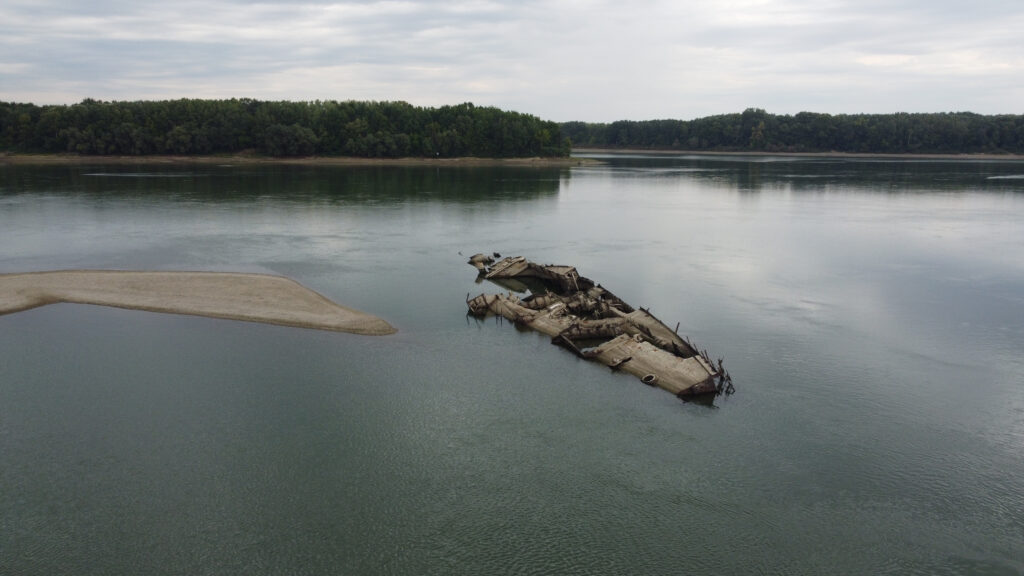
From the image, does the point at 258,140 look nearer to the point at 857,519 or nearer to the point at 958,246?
the point at 958,246

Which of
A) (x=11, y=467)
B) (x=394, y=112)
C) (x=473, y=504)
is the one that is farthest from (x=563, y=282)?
(x=394, y=112)

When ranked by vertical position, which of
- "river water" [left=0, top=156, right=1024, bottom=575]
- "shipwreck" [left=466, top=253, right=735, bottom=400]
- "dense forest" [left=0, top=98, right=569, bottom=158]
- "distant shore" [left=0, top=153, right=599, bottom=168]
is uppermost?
"dense forest" [left=0, top=98, right=569, bottom=158]

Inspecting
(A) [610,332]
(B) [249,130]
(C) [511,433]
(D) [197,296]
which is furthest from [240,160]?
(C) [511,433]

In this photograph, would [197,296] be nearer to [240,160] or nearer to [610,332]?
[610,332]

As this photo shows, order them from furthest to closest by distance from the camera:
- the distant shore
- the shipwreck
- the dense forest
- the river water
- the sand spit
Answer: the dense forest → the distant shore → the sand spit → the shipwreck → the river water

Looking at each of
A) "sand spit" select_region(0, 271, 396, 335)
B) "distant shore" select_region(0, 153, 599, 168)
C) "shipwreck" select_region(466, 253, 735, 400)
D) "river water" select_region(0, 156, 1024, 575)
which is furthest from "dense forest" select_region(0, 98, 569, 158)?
"shipwreck" select_region(466, 253, 735, 400)

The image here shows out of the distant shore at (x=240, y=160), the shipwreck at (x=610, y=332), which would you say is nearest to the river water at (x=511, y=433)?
the shipwreck at (x=610, y=332)

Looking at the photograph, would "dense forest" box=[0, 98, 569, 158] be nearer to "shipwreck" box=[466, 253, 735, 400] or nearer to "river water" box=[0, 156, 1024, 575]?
"river water" box=[0, 156, 1024, 575]
